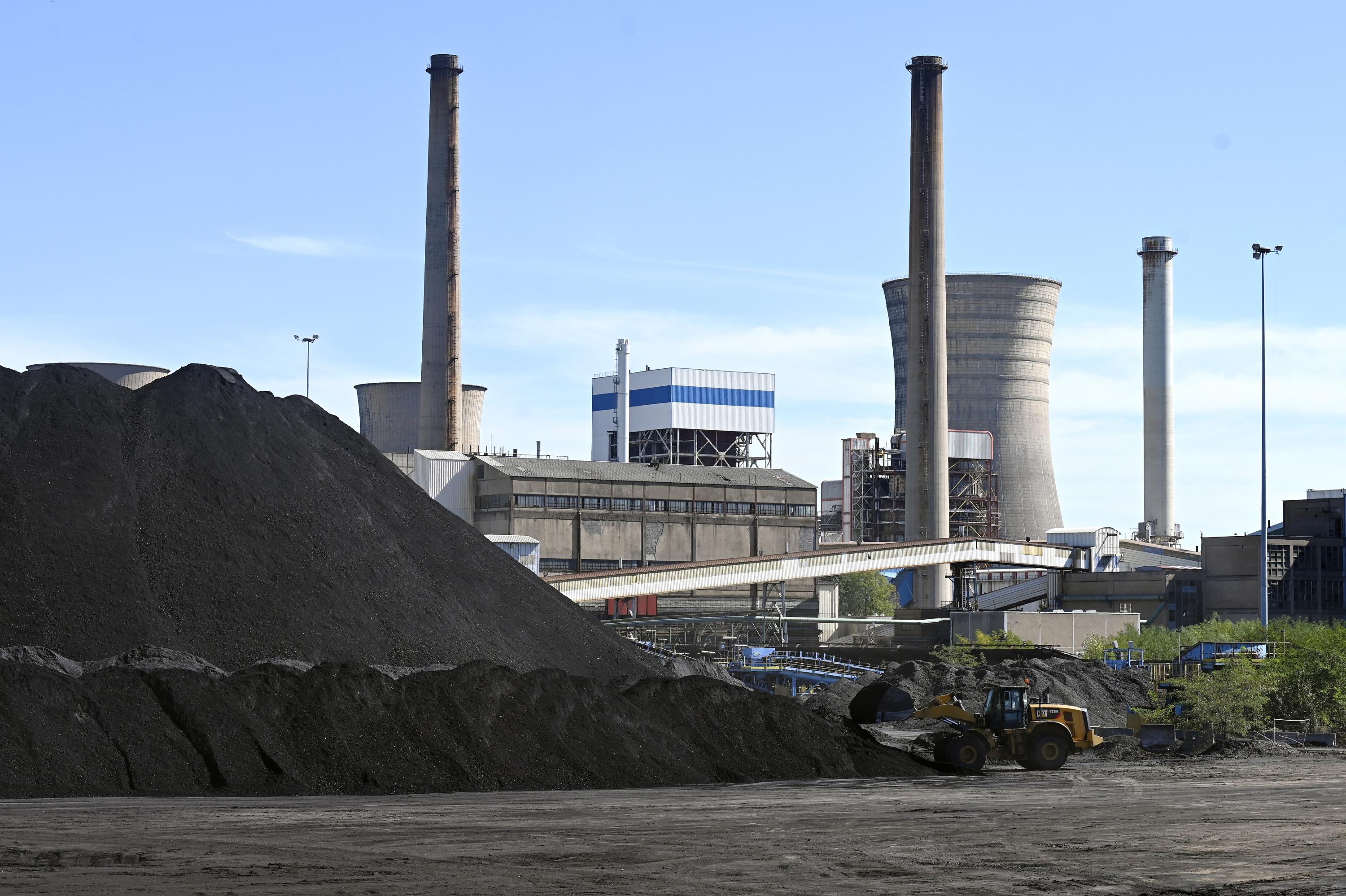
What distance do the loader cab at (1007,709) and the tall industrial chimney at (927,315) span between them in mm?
47288

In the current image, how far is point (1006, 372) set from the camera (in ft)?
297

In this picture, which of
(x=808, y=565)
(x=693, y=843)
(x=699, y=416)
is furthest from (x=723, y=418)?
(x=693, y=843)

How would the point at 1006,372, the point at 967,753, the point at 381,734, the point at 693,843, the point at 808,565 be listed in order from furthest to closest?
the point at 1006,372, the point at 808,565, the point at 967,753, the point at 381,734, the point at 693,843

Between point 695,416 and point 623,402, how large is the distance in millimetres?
6286

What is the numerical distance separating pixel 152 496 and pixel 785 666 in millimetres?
25960

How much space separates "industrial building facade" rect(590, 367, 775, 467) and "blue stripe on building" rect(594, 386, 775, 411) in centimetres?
3

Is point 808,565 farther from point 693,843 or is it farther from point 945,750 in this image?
point 693,843

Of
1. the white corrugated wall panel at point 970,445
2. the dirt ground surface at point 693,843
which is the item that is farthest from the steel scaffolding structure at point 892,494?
the dirt ground surface at point 693,843

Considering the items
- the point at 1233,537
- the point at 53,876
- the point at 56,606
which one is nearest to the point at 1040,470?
the point at 1233,537

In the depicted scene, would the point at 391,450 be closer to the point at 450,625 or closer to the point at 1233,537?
the point at 1233,537

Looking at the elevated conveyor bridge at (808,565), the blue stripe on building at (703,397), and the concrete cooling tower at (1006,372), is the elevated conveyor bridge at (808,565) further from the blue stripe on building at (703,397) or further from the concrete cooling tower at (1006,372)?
the blue stripe on building at (703,397)

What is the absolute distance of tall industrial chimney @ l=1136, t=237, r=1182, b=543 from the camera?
9506cm

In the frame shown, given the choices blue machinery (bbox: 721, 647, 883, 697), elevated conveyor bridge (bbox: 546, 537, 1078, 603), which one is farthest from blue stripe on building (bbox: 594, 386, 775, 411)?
blue machinery (bbox: 721, 647, 883, 697)

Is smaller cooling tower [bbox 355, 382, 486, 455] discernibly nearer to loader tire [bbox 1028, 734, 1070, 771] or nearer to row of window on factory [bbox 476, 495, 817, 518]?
row of window on factory [bbox 476, 495, 817, 518]
